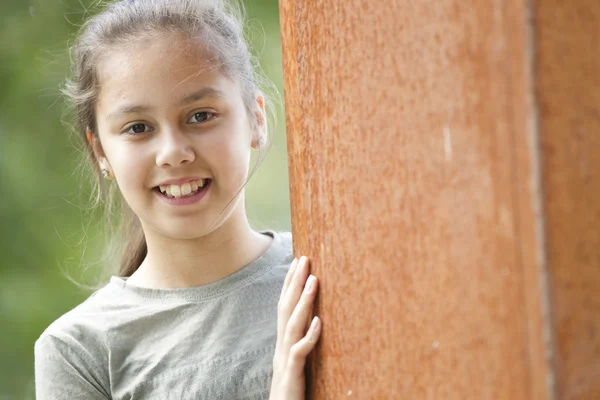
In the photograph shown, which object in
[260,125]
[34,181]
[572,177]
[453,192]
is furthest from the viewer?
[34,181]

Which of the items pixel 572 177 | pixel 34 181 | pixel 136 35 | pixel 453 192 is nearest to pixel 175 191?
pixel 136 35

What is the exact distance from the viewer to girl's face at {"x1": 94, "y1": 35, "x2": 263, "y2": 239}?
5.67 ft

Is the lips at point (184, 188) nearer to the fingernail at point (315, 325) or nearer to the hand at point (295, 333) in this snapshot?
the hand at point (295, 333)

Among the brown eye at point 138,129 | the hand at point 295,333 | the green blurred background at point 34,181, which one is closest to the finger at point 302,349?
the hand at point 295,333

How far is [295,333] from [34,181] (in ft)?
8.32

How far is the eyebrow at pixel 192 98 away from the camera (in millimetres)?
1724

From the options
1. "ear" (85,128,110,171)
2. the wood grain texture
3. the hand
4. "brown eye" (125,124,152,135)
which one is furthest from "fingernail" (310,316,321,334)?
"ear" (85,128,110,171)

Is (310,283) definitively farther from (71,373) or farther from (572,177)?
(71,373)

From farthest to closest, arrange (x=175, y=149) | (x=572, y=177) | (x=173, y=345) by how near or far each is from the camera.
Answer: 1. (x=173, y=345)
2. (x=175, y=149)
3. (x=572, y=177)

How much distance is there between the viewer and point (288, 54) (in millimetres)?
1156

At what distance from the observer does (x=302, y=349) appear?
1.18m

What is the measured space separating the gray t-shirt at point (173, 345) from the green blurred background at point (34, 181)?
1549mm

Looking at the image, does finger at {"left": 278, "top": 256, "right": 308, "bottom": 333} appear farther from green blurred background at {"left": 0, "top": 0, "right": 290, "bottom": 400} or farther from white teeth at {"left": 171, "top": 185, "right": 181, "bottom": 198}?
green blurred background at {"left": 0, "top": 0, "right": 290, "bottom": 400}

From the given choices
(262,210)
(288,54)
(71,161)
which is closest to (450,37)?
(288,54)
